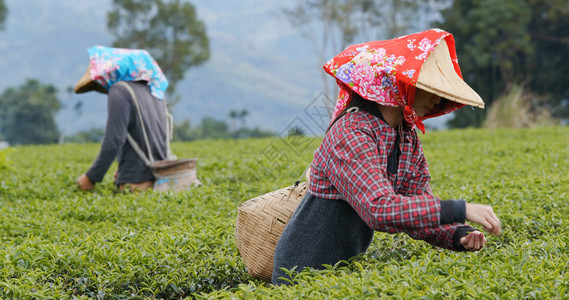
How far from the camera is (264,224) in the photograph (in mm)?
2771

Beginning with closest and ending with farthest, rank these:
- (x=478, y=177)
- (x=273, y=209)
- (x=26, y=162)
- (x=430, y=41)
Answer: (x=430, y=41), (x=273, y=209), (x=478, y=177), (x=26, y=162)

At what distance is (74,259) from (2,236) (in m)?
1.44

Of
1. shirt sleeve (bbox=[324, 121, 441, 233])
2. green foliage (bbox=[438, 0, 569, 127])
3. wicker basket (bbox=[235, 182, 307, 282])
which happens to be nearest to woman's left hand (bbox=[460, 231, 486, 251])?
shirt sleeve (bbox=[324, 121, 441, 233])

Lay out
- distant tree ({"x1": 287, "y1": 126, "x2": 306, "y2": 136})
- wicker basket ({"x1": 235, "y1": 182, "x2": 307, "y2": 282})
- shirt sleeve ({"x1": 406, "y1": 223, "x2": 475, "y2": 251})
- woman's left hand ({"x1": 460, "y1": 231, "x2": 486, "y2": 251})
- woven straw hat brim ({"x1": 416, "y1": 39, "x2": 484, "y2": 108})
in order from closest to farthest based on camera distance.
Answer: woven straw hat brim ({"x1": 416, "y1": 39, "x2": 484, "y2": 108})
woman's left hand ({"x1": 460, "y1": 231, "x2": 486, "y2": 251})
shirt sleeve ({"x1": 406, "y1": 223, "x2": 475, "y2": 251})
wicker basket ({"x1": 235, "y1": 182, "x2": 307, "y2": 282})
distant tree ({"x1": 287, "y1": 126, "x2": 306, "y2": 136})

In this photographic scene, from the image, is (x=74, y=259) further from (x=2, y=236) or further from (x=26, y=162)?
(x=26, y=162)

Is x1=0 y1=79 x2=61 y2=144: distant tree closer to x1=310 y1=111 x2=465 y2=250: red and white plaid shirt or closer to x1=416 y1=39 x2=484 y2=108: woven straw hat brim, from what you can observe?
x1=310 y1=111 x2=465 y2=250: red and white plaid shirt

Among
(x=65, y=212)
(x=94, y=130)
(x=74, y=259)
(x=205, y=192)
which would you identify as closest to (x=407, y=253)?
(x=74, y=259)

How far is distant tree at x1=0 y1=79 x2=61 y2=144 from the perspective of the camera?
38.5 m

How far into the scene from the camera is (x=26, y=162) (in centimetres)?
908

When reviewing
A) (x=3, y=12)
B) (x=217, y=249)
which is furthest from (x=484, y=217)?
(x=3, y=12)

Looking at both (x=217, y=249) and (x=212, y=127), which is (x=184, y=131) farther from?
(x=217, y=249)

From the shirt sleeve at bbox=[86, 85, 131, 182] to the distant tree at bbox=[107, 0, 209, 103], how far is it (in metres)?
28.7

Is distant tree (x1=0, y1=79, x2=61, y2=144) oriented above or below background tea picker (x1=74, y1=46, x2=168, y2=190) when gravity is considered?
below

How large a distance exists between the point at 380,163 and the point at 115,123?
343cm
